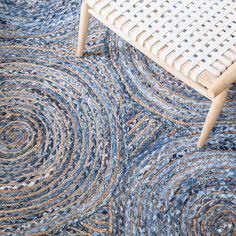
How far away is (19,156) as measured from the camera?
1191mm

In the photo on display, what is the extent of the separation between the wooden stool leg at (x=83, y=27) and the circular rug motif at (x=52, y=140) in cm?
5

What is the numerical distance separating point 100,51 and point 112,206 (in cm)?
53

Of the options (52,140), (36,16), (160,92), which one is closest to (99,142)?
(52,140)

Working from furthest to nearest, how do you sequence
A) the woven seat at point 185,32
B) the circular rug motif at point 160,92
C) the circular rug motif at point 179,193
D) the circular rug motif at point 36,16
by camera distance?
the circular rug motif at point 36,16 → the circular rug motif at point 160,92 → the circular rug motif at point 179,193 → the woven seat at point 185,32

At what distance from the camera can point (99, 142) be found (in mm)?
1211

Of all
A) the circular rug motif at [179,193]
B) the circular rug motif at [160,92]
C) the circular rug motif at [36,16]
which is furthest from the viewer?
the circular rug motif at [36,16]

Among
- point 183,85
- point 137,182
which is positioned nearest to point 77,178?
point 137,182

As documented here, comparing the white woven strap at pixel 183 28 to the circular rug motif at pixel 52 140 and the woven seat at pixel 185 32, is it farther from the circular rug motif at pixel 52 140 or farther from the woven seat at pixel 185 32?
the circular rug motif at pixel 52 140

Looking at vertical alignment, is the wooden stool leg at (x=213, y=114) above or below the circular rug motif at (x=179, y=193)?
above

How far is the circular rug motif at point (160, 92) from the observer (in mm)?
1267

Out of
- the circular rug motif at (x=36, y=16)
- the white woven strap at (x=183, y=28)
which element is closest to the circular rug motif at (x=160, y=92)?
the circular rug motif at (x=36, y=16)

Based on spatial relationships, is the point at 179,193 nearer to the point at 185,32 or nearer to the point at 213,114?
the point at 213,114

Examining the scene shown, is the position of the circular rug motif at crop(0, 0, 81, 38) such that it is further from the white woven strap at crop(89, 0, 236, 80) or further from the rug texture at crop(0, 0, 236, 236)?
the white woven strap at crop(89, 0, 236, 80)

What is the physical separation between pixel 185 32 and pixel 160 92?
0.34 m
